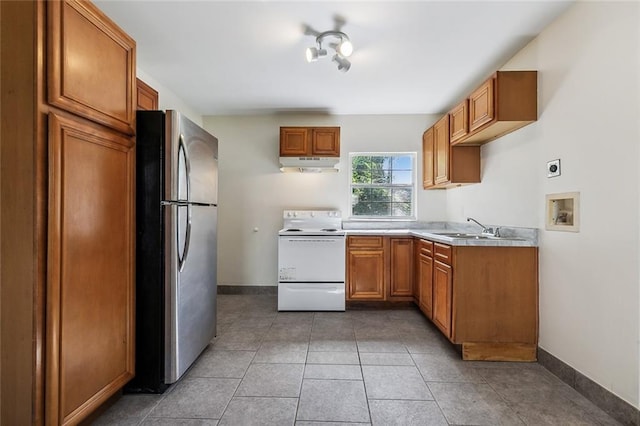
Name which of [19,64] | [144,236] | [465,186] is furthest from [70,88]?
[465,186]

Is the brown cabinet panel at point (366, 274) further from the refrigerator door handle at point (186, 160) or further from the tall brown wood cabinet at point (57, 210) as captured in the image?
the tall brown wood cabinet at point (57, 210)

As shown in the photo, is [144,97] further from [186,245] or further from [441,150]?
[441,150]

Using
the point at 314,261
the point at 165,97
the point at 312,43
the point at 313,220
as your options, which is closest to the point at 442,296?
the point at 314,261

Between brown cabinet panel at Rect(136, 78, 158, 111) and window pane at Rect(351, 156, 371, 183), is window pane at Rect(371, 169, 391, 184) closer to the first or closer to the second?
window pane at Rect(351, 156, 371, 183)

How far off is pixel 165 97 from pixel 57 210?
2.46 meters

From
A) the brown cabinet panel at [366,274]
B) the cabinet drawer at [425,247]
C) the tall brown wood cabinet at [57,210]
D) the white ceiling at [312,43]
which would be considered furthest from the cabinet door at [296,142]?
the tall brown wood cabinet at [57,210]

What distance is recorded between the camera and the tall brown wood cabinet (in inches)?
48.8

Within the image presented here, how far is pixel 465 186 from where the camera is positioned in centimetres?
354

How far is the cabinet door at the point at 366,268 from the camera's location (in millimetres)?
3559

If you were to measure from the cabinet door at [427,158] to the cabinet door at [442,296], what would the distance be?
56.8 inches

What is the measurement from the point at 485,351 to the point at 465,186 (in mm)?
1904

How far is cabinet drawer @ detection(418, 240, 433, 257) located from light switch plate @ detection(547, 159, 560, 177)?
3.77 ft

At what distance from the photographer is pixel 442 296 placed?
2.61 meters

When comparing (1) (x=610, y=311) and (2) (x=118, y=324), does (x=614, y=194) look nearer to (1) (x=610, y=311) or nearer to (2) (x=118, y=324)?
(1) (x=610, y=311)
